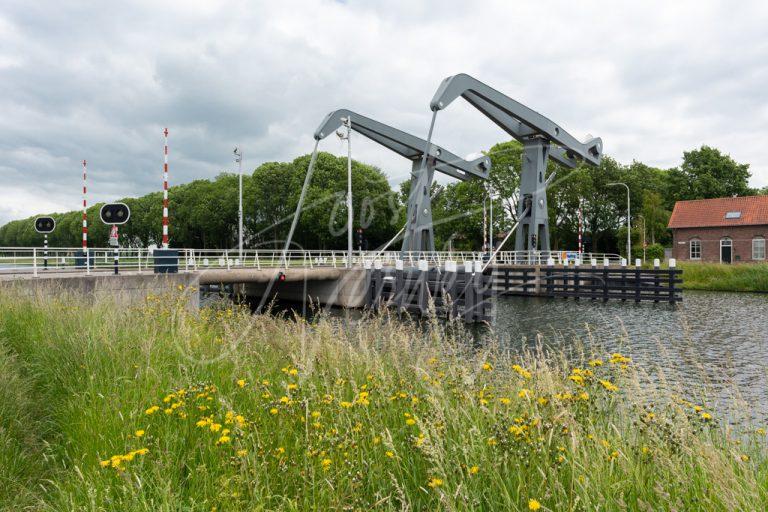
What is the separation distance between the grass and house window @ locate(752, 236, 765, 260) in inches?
1659

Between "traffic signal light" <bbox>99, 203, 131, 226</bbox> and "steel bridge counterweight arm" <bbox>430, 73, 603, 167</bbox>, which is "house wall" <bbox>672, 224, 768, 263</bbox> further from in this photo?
"traffic signal light" <bbox>99, 203, 131, 226</bbox>

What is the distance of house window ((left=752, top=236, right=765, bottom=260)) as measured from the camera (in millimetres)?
36781

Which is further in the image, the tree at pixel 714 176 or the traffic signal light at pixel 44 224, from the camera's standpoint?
the tree at pixel 714 176

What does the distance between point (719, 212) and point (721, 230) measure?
1550 millimetres

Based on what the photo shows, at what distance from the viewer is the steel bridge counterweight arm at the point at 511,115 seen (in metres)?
20.8

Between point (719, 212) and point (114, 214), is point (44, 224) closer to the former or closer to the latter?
point (114, 214)

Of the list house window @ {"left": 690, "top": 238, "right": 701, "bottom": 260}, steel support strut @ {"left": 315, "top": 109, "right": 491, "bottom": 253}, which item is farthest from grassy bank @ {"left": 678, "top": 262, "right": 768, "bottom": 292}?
steel support strut @ {"left": 315, "top": 109, "right": 491, "bottom": 253}

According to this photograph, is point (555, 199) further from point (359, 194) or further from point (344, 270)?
point (344, 270)

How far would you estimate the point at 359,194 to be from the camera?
138 ft

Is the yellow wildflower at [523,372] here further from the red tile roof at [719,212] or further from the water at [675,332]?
the red tile roof at [719,212]

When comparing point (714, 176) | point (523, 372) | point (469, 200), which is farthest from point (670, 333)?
point (714, 176)

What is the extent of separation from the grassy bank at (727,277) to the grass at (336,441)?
27.7 meters

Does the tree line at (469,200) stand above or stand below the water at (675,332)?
above

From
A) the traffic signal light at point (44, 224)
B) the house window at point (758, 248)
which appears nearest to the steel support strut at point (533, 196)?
the house window at point (758, 248)
